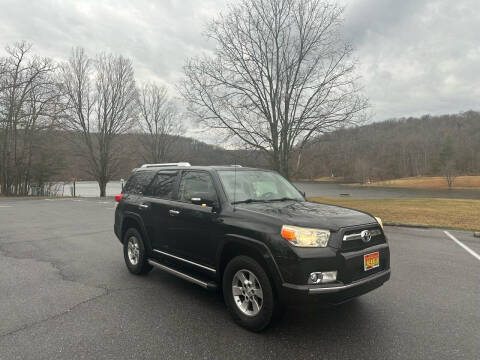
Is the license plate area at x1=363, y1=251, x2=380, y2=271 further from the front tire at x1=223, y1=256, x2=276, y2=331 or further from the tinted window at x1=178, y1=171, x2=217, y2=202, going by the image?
the tinted window at x1=178, y1=171, x2=217, y2=202

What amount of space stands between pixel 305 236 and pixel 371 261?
2.78ft

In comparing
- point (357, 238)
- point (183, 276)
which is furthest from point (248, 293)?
point (357, 238)

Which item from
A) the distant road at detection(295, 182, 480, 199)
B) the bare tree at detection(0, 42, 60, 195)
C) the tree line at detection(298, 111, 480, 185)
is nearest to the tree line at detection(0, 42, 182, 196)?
the bare tree at detection(0, 42, 60, 195)

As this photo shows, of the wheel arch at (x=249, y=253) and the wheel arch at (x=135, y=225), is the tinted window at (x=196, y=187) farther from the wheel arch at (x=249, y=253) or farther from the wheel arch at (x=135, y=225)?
the wheel arch at (x=135, y=225)

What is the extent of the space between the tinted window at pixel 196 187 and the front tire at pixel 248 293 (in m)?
0.93

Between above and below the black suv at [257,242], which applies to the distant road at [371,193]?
below

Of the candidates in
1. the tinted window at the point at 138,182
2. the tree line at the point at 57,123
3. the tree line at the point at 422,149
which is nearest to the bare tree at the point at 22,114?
the tree line at the point at 57,123

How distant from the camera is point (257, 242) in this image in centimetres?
314

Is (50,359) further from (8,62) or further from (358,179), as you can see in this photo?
(358,179)

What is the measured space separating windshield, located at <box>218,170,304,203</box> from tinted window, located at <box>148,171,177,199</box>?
0.92 m

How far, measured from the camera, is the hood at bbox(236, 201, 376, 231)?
3.10 meters

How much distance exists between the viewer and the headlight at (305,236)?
2980mm

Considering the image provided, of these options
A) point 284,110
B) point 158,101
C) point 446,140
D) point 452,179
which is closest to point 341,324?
point 284,110

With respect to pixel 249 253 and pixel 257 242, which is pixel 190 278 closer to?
pixel 249 253
